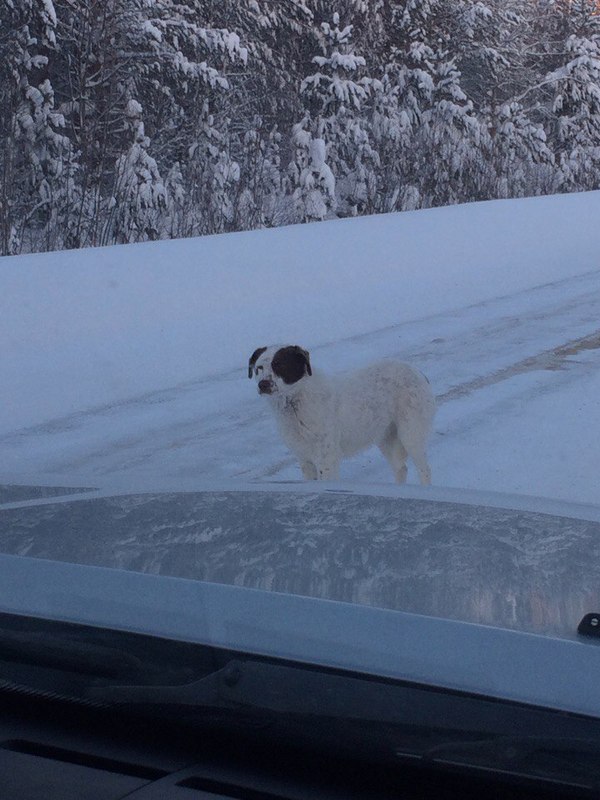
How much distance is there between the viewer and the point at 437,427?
825cm

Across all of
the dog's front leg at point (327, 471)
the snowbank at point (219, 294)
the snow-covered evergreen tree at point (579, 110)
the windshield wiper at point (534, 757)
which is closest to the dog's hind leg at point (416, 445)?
the dog's front leg at point (327, 471)

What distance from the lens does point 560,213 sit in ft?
73.6

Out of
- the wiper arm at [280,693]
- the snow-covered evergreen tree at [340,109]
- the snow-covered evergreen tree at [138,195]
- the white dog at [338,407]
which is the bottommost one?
the white dog at [338,407]

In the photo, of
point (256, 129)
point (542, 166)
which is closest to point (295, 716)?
point (256, 129)

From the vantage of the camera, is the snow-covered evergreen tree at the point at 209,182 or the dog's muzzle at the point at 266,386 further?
the snow-covered evergreen tree at the point at 209,182

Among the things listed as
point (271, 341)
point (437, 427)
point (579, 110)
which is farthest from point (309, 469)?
point (579, 110)

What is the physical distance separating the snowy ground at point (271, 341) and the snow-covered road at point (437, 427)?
20 millimetres

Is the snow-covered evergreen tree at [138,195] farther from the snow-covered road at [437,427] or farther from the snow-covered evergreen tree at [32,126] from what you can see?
the snow-covered road at [437,427]

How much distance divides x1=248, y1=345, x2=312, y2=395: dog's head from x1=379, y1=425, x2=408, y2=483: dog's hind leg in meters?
0.87

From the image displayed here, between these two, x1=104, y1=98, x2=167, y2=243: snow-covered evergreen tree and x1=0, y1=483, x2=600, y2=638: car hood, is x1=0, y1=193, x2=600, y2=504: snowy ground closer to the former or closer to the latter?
x1=0, y1=483, x2=600, y2=638: car hood

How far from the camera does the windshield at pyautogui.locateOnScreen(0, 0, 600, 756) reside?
2.44 metres

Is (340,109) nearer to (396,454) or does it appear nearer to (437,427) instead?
(437,427)

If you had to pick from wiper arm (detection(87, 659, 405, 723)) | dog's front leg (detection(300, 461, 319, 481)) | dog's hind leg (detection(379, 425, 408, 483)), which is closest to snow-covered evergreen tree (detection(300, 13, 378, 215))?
dog's hind leg (detection(379, 425, 408, 483))

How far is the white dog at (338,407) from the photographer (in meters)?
6.16
